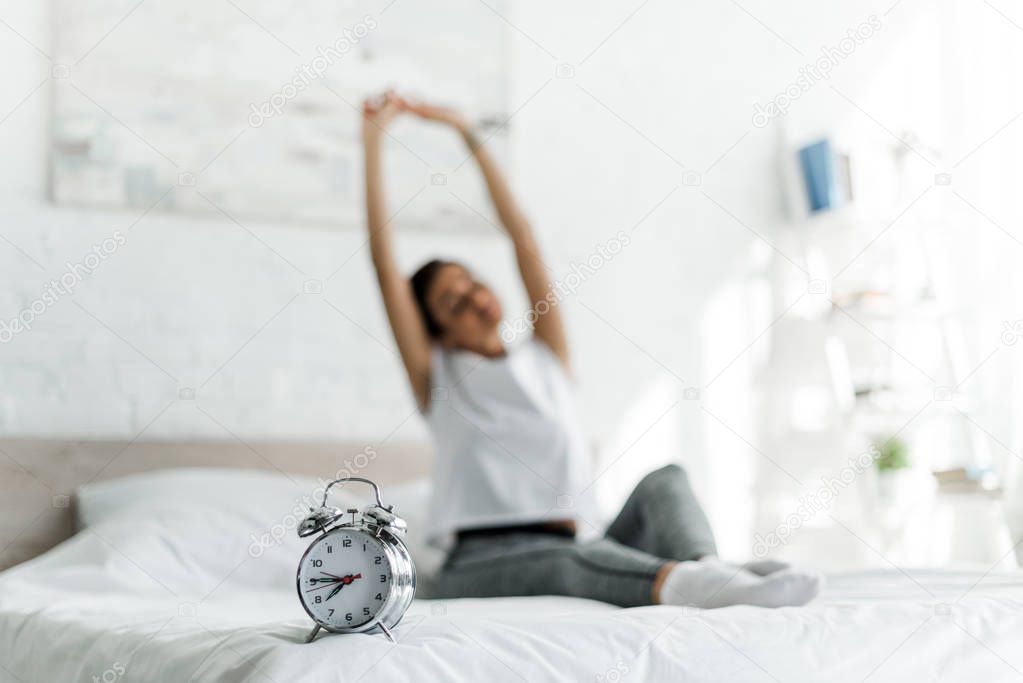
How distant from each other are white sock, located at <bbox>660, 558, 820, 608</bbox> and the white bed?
0.19 feet

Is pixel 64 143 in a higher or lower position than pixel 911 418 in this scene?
higher

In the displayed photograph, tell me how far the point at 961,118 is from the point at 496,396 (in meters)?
1.82

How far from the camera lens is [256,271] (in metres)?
2.55

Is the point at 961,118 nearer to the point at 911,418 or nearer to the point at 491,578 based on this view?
the point at 911,418

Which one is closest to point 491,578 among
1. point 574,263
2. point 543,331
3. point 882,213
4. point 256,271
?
point 543,331

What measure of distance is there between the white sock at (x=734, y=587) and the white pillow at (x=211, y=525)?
29.3 inches

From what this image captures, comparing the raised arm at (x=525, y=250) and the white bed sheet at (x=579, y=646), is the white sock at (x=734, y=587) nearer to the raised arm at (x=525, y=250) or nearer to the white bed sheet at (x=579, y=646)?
the white bed sheet at (x=579, y=646)

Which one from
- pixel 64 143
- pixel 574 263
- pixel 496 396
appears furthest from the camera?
pixel 574 263

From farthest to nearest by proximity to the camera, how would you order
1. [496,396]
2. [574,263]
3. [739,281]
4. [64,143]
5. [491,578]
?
[739,281], [574,263], [64,143], [496,396], [491,578]

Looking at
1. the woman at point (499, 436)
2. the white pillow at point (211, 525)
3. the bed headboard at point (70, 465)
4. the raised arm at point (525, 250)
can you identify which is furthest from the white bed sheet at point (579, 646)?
the raised arm at point (525, 250)

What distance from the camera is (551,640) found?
1.07 m

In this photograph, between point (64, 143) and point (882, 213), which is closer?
point (64, 143)

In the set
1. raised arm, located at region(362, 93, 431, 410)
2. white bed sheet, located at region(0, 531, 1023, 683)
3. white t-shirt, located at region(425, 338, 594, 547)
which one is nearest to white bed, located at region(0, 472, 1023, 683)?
white bed sheet, located at region(0, 531, 1023, 683)

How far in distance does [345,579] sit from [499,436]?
1.06 meters
